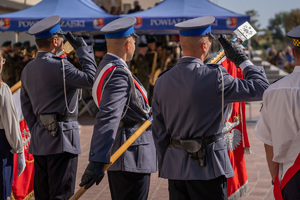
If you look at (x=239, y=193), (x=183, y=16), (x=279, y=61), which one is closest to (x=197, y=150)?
(x=239, y=193)

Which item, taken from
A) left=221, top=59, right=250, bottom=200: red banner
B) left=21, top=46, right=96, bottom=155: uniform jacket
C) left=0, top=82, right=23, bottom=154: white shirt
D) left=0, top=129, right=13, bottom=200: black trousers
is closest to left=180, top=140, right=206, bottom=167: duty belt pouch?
left=21, top=46, right=96, bottom=155: uniform jacket

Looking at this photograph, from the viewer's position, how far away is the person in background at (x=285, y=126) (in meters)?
3.05

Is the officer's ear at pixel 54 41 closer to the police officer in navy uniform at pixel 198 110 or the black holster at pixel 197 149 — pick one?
the police officer in navy uniform at pixel 198 110

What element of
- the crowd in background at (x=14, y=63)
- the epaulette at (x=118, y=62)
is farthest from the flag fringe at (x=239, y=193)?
the crowd in background at (x=14, y=63)

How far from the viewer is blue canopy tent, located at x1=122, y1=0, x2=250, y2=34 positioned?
38.2 ft

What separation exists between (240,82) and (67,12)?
1002 cm

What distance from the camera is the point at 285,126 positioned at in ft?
10.1

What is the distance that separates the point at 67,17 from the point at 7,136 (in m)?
7.94

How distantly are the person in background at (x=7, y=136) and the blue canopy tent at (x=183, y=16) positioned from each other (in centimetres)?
730

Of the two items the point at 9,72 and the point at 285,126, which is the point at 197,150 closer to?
the point at 285,126

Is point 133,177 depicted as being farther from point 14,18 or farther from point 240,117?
point 14,18

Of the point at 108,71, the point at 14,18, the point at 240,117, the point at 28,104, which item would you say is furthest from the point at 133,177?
the point at 14,18

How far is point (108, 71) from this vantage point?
→ 148 inches

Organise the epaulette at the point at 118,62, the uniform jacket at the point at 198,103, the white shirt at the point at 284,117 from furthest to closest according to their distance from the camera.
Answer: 1. the epaulette at the point at 118,62
2. the uniform jacket at the point at 198,103
3. the white shirt at the point at 284,117
